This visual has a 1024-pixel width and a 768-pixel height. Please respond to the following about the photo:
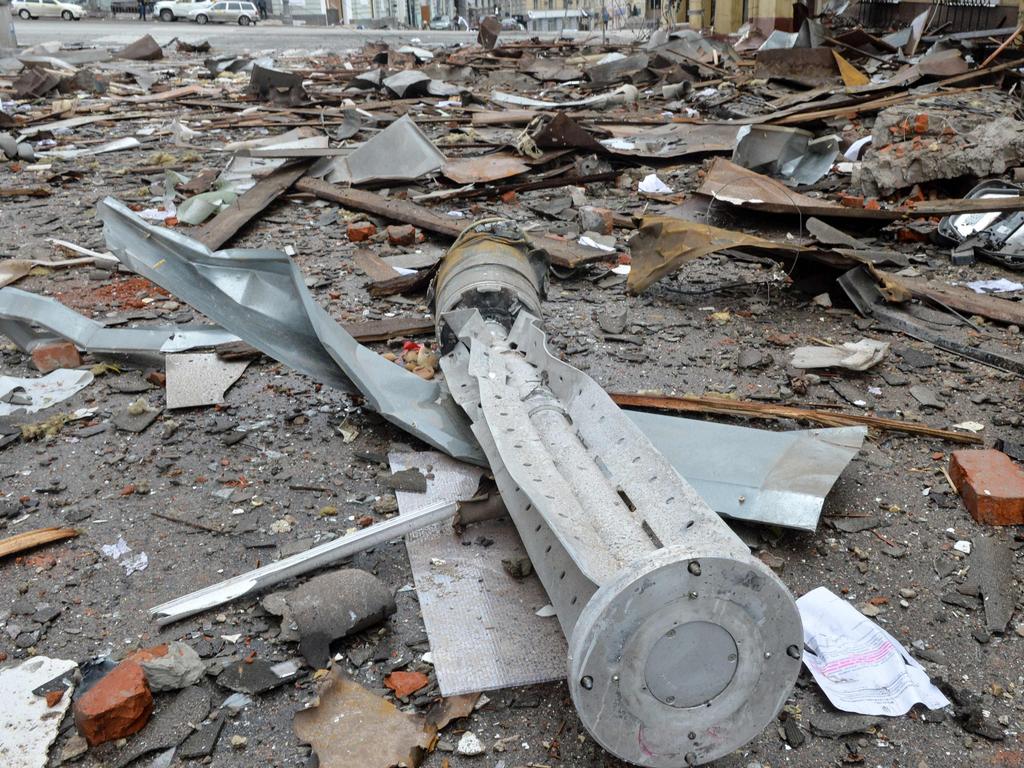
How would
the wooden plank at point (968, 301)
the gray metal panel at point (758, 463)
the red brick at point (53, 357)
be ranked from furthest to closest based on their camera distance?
the wooden plank at point (968, 301)
the red brick at point (53, 357)
the gray metal panel at point (758, 463)

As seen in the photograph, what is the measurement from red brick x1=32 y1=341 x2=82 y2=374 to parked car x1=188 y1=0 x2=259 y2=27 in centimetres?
3613

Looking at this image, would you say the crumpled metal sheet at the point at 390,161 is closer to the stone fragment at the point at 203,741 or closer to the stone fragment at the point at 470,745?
the stone fragment at the point at 203,741

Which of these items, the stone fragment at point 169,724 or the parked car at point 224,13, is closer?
the stone fragment at point 169,724

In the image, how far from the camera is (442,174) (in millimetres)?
7551

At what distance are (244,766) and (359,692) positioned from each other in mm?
327

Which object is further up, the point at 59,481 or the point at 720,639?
the point at 720,639

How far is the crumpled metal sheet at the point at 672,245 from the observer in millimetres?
4684

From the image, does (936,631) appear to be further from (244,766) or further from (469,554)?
(244,766)

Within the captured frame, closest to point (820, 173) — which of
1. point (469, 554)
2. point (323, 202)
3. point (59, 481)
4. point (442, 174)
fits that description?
point (442, 174)

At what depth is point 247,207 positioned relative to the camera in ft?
21.2

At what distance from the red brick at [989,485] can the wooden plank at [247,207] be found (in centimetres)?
437

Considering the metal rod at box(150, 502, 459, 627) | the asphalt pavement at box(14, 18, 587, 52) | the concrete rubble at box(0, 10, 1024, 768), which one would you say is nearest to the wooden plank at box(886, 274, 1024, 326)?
the concrete rubble at box(0, 10, 1024, 768)

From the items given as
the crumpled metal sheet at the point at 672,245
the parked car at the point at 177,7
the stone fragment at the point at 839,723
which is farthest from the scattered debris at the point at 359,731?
the parked car at the point at 177,7

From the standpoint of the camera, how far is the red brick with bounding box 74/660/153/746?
2.07 meters
